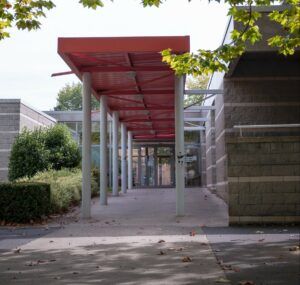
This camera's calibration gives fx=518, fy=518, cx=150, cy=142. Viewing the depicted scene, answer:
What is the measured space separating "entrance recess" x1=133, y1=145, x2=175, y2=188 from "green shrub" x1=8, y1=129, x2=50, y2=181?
13.9 meters

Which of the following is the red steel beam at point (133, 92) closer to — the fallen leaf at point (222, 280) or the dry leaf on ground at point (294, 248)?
the dry leaf on ground at point (294, 248)

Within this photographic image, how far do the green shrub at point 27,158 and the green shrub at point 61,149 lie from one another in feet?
2.15

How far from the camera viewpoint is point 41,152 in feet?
81.8

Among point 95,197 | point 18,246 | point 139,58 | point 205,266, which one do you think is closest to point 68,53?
point 139,58

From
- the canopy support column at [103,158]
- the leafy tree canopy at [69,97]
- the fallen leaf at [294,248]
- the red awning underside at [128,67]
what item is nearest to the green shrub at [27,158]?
the red awning underside at [128,67]

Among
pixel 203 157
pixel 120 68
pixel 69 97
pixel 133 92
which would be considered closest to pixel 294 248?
pixel 120 68

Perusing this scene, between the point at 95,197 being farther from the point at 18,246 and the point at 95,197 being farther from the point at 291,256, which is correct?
the point at 291,256

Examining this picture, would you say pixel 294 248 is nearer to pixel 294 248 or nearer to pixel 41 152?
pixel 294 248

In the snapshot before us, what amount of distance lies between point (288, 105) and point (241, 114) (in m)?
1.47

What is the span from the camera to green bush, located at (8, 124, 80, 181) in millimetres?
24672

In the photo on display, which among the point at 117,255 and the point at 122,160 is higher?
the point at 122,160

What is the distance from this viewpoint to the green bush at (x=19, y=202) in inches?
522

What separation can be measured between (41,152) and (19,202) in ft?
39.0

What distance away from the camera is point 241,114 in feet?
53.5
